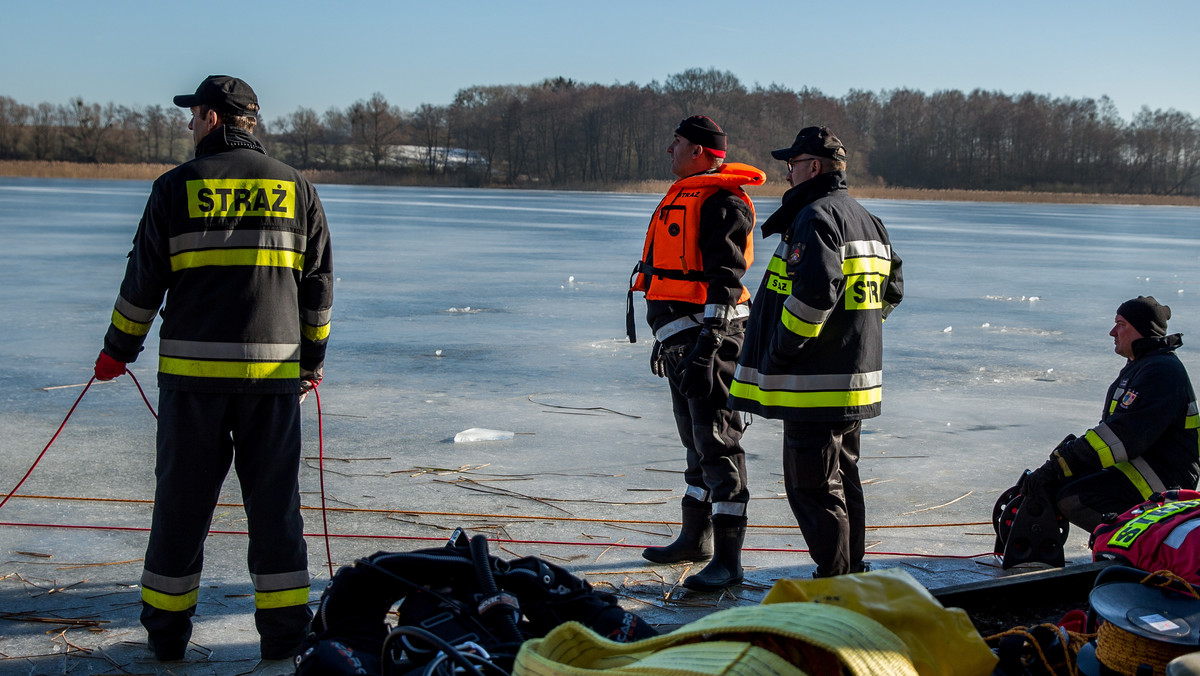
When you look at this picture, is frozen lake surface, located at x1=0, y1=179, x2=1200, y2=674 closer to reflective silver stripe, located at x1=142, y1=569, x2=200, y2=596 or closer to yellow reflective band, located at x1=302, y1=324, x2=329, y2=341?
reflective silver stripe, located at x1=142, y1=569, x2=200, y2=596

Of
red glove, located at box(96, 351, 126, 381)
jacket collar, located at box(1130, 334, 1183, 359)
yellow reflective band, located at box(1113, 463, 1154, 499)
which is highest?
jacket collar, located at box(1130, 334, 1183, 359)

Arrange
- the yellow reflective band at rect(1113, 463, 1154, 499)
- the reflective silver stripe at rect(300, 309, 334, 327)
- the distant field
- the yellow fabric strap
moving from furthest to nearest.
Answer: the distant field, the yellow reflective band at rect(1113, 463, 1154, 499), the reflective silver stripe at rect(300, 309, 334, 327), the yellow fabric strap

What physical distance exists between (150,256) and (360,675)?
1677mm

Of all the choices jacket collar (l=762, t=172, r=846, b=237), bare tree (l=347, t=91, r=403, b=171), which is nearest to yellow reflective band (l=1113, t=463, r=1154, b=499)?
jacket collar (l=762, t=172, r=846, b=237)

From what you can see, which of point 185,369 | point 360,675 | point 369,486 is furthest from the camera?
point 369,486

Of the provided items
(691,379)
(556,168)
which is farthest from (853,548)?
(556,168)

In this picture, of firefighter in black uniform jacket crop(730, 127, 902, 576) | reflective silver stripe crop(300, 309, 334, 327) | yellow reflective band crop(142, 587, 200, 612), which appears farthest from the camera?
firefighter in black uniform jacket crop(730, 127, 902, 576)

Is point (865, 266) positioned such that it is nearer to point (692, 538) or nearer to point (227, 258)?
point (692, 538)

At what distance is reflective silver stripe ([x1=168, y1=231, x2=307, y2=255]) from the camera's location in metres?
3.21

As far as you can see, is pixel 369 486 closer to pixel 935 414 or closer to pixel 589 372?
pixel 589 372

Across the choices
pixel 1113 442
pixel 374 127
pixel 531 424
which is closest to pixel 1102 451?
pixel 1113 442

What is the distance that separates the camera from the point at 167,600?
3.16m

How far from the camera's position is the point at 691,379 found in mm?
4012

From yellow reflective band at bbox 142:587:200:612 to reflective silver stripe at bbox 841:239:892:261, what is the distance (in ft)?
8.15
